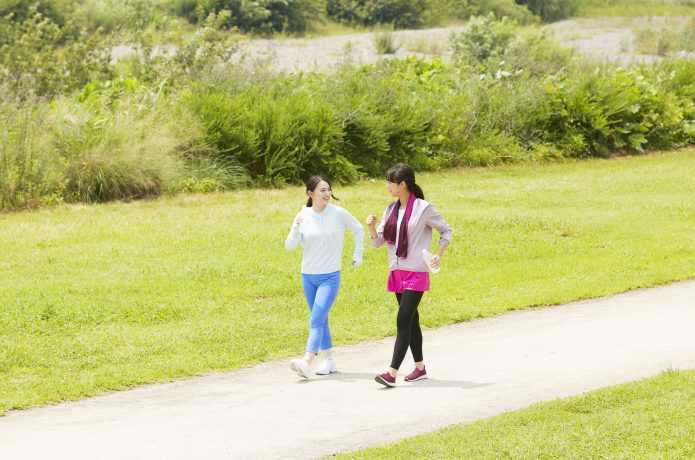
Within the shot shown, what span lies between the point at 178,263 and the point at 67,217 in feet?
11.5

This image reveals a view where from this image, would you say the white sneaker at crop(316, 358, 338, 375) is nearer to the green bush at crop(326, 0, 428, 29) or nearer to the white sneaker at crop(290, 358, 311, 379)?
the white sneaker at crop(290, 358, 311, 379)

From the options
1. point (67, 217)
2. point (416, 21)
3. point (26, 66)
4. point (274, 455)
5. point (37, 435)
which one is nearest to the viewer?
point (274, 455)

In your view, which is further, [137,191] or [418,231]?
[137,191]

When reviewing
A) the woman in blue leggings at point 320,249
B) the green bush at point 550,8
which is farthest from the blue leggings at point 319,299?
the green bush at point 550,8

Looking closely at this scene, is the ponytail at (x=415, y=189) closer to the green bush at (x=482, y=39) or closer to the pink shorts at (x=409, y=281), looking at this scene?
the pink shorts at (x=409, y=281)

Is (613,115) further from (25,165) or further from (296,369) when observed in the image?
(296,369)

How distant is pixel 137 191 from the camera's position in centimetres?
1866

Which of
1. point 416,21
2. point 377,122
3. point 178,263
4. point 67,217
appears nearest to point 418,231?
point 178,263

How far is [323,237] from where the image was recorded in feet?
31.0

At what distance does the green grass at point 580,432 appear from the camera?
729 cm

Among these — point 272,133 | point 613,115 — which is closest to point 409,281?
point 272,133

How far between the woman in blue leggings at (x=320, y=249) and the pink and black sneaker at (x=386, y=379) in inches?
24.1

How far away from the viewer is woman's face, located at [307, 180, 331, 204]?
9.45 meters

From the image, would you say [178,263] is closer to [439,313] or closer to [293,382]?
[439,313]
